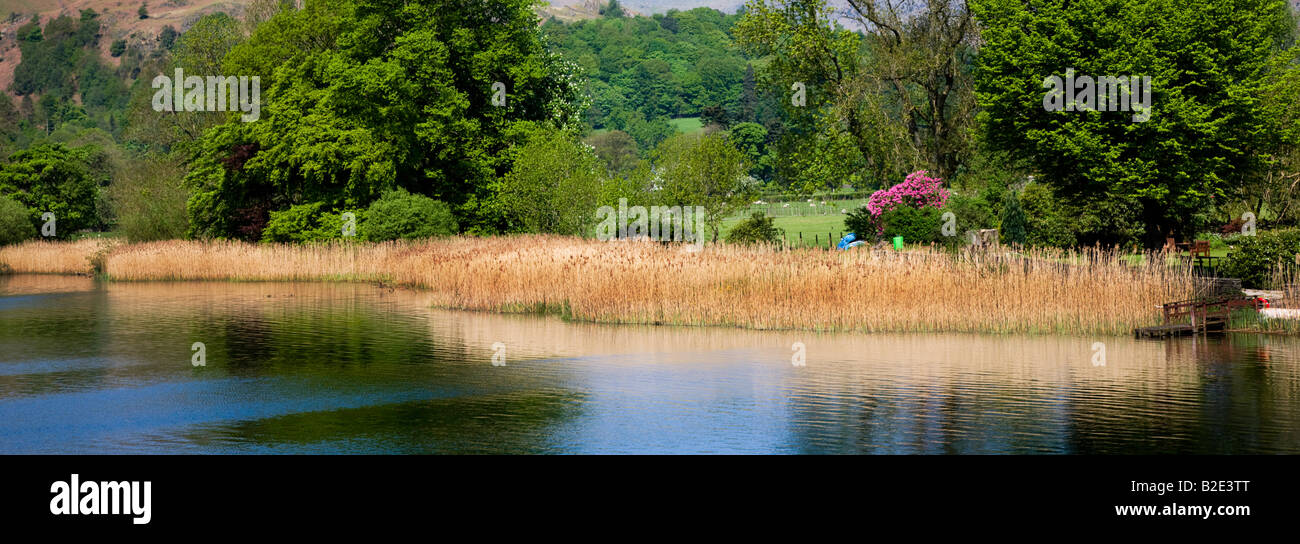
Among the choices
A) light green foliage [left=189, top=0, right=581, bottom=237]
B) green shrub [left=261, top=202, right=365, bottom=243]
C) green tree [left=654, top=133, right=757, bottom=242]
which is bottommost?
green shrub [left=261, top=202, right=365, bottom=243]

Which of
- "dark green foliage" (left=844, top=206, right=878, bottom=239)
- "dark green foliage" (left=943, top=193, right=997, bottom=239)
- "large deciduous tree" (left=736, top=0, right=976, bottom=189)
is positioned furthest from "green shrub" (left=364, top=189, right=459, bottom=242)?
"dark green foliage" (left=943, top=193, right=997, bottom=239)

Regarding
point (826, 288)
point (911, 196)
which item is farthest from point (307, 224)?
point (826, 288)

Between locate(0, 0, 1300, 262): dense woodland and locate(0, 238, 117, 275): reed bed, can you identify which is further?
locate(0, 238, 117, 275): reed bed

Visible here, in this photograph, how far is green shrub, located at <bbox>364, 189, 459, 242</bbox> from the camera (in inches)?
2029

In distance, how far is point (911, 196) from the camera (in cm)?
4947

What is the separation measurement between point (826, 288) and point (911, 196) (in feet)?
73.7

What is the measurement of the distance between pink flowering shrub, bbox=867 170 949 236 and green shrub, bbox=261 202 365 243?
22904 millimetres

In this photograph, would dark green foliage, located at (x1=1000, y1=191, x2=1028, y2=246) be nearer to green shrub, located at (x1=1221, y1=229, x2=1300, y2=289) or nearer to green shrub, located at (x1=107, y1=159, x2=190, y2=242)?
green shrub, located at (x1=1221, y1=229, x2=1300, y2=289)

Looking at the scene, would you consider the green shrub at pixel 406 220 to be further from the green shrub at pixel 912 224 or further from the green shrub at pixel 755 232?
the green shrub at pixel 912 224

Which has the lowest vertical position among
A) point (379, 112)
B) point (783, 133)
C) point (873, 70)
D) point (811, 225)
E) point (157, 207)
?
point (811, 225)

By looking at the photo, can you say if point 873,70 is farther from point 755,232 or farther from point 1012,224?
point 755,232

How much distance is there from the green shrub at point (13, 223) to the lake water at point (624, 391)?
34809mm

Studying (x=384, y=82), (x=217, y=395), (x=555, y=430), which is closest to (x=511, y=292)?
(x=217, y=395)
